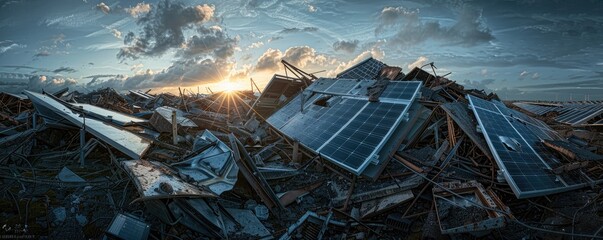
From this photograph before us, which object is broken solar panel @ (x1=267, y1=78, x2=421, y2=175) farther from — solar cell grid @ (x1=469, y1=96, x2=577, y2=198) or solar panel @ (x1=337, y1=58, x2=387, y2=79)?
solar panel @ (x1=337, y1=58, x2=387, y2=79)

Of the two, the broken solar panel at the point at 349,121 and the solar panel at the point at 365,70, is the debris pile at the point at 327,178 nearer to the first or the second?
the broken solar panel at the point at 349,121

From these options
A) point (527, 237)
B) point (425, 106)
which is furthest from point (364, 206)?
point (425, 106)

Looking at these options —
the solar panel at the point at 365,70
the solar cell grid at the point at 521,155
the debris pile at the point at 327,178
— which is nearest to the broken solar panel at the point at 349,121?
the debris pile at the point at 327,178

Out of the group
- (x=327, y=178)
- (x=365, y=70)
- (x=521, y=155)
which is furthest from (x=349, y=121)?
(x=365, y=70)

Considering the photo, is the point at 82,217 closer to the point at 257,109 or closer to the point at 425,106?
the point at 425,106

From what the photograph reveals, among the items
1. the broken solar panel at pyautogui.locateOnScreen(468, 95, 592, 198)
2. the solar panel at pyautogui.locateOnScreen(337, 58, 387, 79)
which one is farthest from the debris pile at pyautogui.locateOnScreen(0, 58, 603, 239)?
the solar panel at pyautogui.locateOnScreen(337, 58, 387, 79)

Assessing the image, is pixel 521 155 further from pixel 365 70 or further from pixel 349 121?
pixel 365 70
